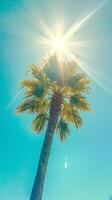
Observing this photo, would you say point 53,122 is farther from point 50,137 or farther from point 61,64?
point 61,64

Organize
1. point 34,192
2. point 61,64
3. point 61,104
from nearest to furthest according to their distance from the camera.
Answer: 1. point 34,192
2. point 61,104
3. point 61,64

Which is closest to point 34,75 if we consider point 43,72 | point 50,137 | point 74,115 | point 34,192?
point 43,72

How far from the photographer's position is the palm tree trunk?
13.7 m

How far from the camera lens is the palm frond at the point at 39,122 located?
17.4 meters

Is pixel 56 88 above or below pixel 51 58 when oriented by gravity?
below

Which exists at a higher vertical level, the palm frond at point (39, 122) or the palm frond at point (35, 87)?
the palm frond at point (35, 87)

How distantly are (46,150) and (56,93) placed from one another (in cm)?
365

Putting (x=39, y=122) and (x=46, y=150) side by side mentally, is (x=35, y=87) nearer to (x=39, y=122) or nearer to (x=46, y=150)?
(x=39, y=122)

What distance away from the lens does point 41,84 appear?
696 inches

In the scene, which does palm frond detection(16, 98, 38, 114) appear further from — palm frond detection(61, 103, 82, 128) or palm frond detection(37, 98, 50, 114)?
palm frond detection(61, 103, 82, 128)

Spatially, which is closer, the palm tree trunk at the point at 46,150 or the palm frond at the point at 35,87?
the palm tree trunk at the point at 46,150

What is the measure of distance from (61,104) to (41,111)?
1.26 meters

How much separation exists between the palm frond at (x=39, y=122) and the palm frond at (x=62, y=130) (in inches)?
38.0

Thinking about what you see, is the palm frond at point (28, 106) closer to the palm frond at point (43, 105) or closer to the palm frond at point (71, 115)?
Result: the palm frond at point (43, 105)
